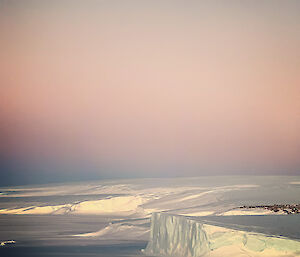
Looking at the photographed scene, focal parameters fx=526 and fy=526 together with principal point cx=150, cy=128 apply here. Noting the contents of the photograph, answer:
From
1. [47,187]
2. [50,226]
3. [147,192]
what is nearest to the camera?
[50,226]

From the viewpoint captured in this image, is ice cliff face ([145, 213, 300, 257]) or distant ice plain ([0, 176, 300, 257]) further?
distant ice plain ([0, 176, 300, 257])

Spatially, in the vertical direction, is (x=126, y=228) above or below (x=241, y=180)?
below

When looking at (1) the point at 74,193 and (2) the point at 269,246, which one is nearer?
(2) the point at 269,246

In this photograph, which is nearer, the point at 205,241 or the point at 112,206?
the point at 205,241

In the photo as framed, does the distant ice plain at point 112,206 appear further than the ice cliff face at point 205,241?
Yes

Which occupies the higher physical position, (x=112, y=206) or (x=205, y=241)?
(x=112, y=206)

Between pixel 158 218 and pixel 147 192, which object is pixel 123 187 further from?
pixel 158 218

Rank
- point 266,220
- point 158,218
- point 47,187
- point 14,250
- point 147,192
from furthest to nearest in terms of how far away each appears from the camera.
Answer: point 47,187, point 147,192, point 14,250, point 158,218, point 266,220

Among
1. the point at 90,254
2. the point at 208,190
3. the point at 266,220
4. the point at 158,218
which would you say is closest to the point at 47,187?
the point at 208,190
